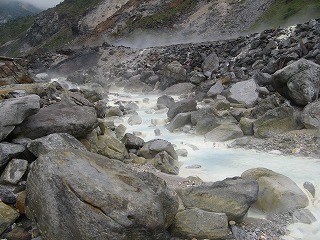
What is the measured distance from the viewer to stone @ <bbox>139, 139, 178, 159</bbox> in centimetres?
1203

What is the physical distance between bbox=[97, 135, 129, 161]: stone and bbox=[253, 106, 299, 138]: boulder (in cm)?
590

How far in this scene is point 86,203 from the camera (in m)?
5.86

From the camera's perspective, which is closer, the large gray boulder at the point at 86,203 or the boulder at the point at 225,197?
the large gray boulder at the point at 86,203

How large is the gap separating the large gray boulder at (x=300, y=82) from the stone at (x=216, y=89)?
214 inches

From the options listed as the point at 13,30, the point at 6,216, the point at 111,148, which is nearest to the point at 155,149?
the point at 111,148

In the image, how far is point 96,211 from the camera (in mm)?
5797

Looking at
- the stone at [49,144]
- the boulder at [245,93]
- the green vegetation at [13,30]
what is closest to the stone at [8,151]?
the stone at [49,144]

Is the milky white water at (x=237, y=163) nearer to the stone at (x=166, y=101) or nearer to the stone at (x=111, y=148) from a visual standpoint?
the stone at (x=111, y=148)

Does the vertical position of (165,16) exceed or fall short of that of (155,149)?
it falls short

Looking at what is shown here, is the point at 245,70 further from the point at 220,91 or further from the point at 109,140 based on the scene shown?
the point at 109,140

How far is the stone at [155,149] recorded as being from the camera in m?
12.0

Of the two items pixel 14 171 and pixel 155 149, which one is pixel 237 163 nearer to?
pixel 155 149

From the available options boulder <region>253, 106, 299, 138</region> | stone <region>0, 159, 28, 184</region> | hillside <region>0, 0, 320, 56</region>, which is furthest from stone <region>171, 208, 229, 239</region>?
hillside <region>0, 0, 320, 56</region>

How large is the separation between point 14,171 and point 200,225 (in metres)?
4.45
